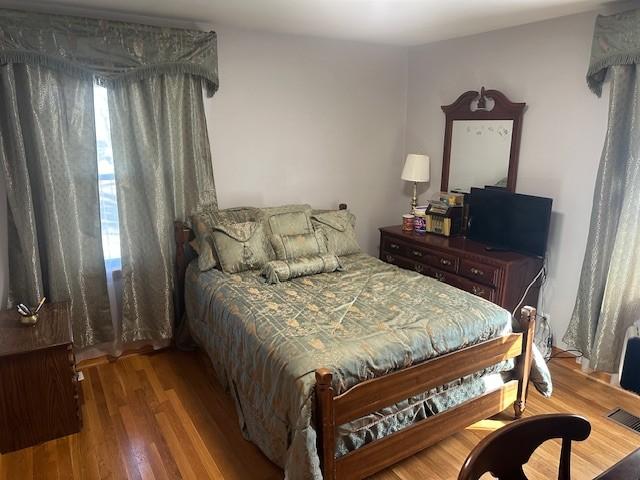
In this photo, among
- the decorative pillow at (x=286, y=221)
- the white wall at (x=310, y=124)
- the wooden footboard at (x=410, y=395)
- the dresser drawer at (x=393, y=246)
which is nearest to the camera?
the wooden footboard at (x=410, y=395)

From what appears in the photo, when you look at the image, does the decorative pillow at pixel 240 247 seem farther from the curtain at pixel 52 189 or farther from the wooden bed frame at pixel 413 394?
the wooden bed frame at pixel 413 394

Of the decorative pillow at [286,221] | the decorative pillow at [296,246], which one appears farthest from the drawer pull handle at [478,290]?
the decorative pillow at [286,221]

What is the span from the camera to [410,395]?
2.00 meters

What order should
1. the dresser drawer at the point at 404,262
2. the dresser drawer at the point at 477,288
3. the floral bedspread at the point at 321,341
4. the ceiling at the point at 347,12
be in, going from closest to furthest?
the floral bedspread at the point at 321,341, the ceiling at the point at 347,12, the dresser drawer at the point at 477,288, the dresser drawer at the point at 404,262

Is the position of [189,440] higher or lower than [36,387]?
lower

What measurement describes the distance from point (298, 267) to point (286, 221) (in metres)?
0.49

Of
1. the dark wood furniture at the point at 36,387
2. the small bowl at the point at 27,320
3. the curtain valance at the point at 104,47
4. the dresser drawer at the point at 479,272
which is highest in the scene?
the curtain valance at the point at 104,47

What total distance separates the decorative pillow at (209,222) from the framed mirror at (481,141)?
1753 mm

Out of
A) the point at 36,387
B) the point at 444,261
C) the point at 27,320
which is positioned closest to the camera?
the point at 36,387

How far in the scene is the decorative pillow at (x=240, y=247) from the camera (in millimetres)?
2998

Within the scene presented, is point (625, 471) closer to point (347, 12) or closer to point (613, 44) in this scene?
point (613, 44)

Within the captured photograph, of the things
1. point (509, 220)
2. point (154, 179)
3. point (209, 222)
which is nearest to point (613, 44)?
point (509, 220)

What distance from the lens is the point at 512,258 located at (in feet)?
10.1

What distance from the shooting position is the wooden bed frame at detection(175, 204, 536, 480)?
1797 millimetres
